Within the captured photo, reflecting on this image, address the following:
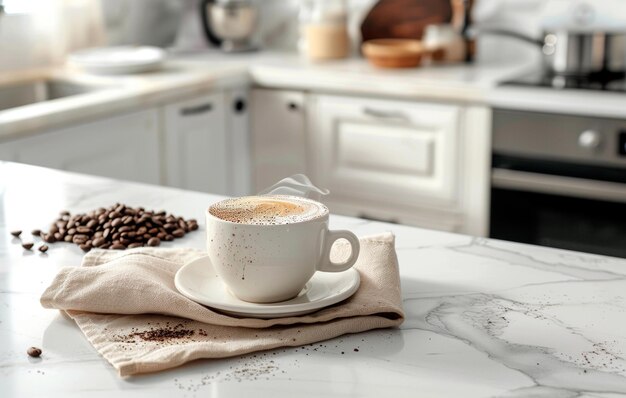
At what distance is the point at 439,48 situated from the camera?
328cm

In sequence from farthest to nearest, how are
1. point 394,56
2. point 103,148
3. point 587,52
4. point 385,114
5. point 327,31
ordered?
1. point 327,31
2. point 394,56
3. point 385,114
4. point 587,52
5. point 103,148

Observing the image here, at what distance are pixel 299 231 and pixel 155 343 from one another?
188 millimetres

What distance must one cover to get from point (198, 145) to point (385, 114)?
64cm

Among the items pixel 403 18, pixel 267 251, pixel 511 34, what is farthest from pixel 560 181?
pixel 267 251

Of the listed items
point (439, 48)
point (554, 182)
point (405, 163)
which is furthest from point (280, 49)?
point (554, 182)

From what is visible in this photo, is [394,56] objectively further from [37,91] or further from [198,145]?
[37,91]

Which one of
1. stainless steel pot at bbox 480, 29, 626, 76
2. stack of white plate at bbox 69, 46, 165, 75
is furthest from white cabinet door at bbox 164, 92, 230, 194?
stainless steel pot at bbox 480, 29, 626, 76

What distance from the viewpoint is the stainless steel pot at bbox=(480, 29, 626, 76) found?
2.90m

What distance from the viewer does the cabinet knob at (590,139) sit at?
263cm

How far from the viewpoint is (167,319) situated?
39.1 inches

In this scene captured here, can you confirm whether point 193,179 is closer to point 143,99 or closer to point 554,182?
point 143,99

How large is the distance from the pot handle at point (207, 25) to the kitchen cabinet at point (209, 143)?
22.4 inches

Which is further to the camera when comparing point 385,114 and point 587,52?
point 385,114

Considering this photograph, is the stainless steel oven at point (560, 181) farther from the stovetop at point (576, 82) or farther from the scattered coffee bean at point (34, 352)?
the scattered coffee bean at point (34, 352)
